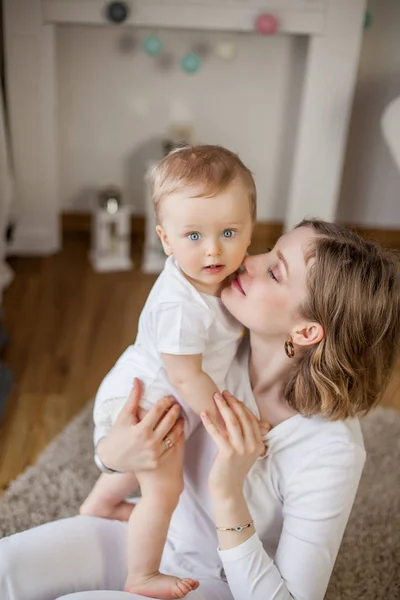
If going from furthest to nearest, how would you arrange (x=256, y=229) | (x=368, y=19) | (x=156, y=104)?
(x=256, y=229) < (x=156, y=104) < (x=368, y=19)

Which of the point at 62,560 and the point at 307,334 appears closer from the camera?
the point at 307,334

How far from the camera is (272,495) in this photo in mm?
1258

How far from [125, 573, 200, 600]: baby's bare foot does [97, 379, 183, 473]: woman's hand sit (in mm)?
179

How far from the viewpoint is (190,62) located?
9.01 ft

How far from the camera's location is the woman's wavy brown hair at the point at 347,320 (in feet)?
3.68

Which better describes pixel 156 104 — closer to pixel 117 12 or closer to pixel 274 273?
pixel 117 12

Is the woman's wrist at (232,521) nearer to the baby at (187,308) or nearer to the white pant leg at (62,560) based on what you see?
the baby at (187,308)

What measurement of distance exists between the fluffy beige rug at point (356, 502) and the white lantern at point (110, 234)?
3.01 ft

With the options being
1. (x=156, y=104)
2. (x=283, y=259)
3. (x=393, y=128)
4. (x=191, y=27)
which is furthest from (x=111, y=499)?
(x=156, y=104)

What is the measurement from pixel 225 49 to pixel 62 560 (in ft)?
6.64

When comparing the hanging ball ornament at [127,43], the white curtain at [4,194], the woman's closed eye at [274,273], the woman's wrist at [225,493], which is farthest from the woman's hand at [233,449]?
the hanging ball ornament at [127,43]

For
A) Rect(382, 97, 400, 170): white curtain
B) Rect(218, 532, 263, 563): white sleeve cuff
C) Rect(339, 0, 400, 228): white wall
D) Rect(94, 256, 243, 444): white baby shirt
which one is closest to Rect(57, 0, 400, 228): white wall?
Rect(339, 0, 400, 228): white wall

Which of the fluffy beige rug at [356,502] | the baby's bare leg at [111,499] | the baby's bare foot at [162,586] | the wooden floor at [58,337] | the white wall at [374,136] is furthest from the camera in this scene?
the white wall at [374,136]

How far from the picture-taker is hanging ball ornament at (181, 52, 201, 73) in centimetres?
274
